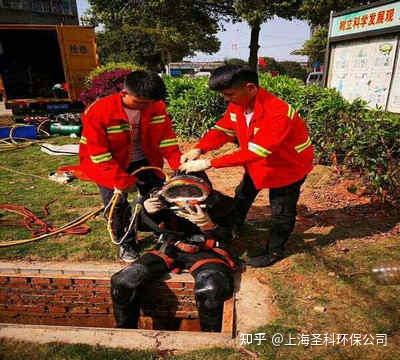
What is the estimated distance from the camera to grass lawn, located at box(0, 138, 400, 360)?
104 inches

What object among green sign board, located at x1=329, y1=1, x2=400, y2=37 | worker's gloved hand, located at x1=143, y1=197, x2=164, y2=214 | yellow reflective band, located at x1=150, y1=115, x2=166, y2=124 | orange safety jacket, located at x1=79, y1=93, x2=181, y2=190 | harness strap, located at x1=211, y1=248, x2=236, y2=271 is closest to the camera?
worker's gloved hand, located at x1=143, y1=197, x2=164, y2=214

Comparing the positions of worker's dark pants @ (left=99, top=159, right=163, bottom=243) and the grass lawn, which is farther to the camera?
worker's dark pants @ (left=99, top=159, right=163, bottom=243)

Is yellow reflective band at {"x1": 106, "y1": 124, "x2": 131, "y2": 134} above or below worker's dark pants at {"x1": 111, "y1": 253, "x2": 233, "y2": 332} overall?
above

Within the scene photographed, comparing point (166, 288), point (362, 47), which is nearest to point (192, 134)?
point (362, 47)

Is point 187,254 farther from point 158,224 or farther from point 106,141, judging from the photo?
point 106,141

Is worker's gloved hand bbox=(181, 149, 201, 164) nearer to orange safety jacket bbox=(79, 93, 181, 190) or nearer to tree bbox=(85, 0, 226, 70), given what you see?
orange safety jacket bbox=(79, 93, 181, 190)

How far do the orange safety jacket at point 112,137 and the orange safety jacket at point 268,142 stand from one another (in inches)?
22.8

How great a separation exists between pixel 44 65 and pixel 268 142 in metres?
14.3

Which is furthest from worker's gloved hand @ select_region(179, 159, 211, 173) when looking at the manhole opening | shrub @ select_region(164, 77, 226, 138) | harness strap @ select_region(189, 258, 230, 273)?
shrub @ select_region(164, 77, 226, 138)

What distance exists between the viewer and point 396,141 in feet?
14.5

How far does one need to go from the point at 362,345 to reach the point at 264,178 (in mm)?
1571

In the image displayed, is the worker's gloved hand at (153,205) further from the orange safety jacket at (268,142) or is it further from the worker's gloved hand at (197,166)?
the orange safety jacket at (268,142)

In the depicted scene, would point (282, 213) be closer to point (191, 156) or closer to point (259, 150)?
point (259, 150)

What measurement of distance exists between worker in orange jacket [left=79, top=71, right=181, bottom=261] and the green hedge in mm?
2722
